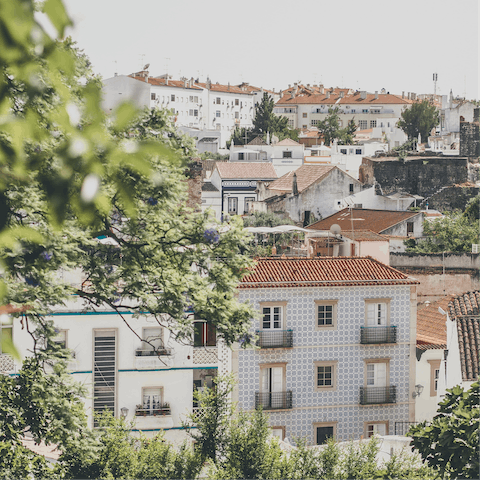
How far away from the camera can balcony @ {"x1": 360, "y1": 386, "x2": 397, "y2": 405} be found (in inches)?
700

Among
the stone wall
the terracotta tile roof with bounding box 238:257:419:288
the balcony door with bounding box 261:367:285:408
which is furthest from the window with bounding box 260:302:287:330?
the stone wall

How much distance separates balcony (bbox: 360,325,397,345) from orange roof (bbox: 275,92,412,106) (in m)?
86.3

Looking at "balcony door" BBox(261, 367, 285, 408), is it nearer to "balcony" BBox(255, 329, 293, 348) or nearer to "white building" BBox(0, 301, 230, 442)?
"balcony" BBox(255, 329, 293, 348)

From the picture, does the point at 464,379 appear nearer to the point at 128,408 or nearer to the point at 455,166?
the point at 128,408

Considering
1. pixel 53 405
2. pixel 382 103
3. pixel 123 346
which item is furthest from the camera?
pixel 382 103

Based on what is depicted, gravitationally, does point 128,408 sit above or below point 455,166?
below

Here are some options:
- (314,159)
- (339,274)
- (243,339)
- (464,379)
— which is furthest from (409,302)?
(314,159)

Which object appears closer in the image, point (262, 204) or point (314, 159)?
point (262, 204)

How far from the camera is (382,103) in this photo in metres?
102

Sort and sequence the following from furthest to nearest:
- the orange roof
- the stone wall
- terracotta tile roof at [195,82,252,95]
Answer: the orange roof
terracotta tile roof at [195,82,252,95]
the stone wall

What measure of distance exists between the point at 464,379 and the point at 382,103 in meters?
90.8

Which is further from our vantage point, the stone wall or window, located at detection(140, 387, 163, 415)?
the stone wall

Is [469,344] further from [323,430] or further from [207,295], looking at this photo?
[207,295]

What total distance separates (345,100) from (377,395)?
288 ft
